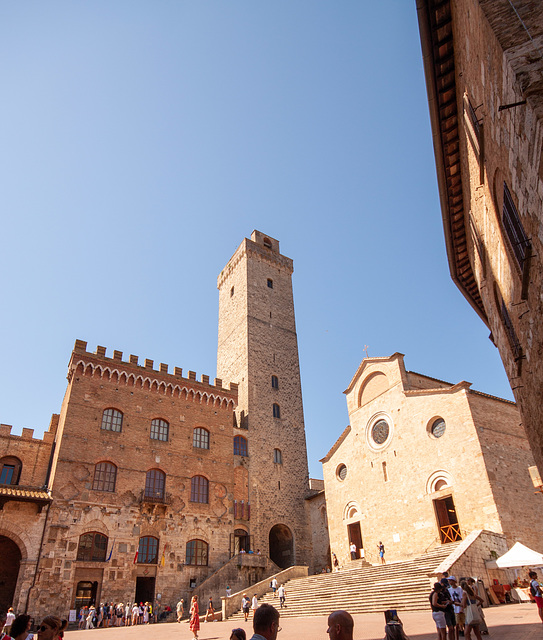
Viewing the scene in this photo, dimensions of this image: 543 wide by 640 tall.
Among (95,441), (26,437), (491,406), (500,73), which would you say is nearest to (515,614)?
(491,406)

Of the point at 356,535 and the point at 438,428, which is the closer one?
the point at 438,428

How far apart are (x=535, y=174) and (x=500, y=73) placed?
1.54 metres

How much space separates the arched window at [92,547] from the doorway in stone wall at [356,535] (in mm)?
13069

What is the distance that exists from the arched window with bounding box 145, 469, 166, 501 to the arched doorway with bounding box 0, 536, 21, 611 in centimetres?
622

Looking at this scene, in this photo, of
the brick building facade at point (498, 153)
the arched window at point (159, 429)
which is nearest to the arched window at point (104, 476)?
the arched window at point (159, 429)

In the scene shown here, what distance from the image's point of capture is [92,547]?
68.7 feet

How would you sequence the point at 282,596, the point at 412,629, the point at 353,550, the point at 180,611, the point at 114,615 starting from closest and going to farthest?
1. the point at 412,629
2. the point at 114,615
3. the point at 282,596
4. the point at 180,611
5. the point at 353,550

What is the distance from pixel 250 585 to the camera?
23.5 meters

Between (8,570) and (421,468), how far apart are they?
19999 mm

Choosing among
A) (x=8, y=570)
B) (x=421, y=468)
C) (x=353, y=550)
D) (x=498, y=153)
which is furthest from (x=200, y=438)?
(x=498, y=153)

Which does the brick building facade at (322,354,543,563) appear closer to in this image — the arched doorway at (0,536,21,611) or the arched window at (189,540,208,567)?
the arched window at (189,540,208,567)

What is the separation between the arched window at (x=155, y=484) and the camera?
77.1ft

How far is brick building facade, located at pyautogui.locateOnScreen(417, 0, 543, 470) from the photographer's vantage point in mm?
5473

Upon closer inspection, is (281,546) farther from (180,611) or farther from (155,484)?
(155,484)
